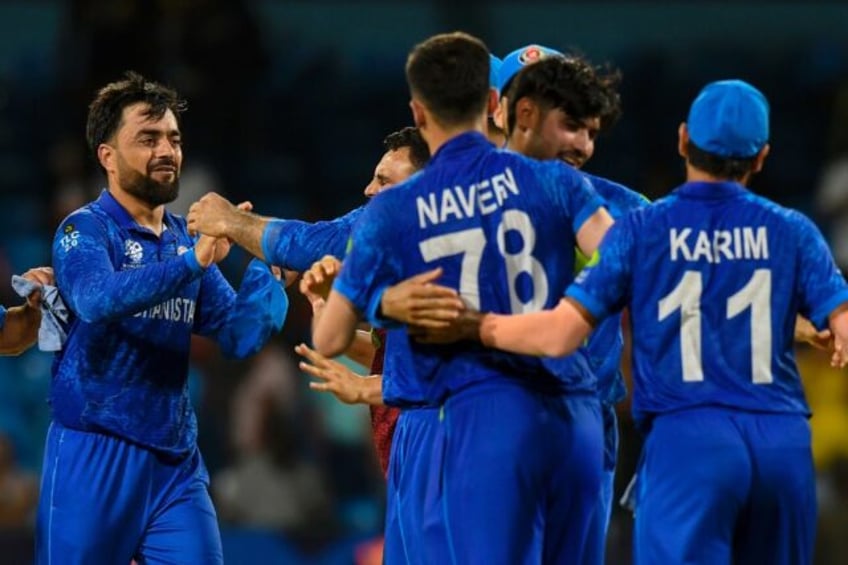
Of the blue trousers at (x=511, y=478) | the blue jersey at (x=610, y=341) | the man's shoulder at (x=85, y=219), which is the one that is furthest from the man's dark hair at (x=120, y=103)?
the blue trousers at (x=511, y=478)

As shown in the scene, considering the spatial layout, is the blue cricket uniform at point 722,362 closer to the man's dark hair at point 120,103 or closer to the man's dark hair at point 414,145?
the man's dark hair at point 414,145

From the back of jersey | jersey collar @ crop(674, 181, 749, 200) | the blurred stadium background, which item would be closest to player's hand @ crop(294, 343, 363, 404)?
the back of jersey

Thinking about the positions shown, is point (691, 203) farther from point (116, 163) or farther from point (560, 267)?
point (116, 163)

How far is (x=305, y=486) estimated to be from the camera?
10844mm

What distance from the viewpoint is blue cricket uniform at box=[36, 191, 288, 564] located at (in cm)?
610

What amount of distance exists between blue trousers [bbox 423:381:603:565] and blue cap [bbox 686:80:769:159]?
914mm

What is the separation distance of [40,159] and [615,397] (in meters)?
8.59

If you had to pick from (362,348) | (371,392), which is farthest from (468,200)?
(362,348)

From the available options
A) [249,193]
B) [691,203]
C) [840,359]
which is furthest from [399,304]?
[249,193]

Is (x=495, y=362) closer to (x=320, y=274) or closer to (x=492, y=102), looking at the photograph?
(x=320, y=274)

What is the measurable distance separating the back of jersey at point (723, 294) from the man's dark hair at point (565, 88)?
601mm

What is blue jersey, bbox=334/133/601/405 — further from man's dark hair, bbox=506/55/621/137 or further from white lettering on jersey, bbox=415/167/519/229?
man's dark hair, bbox=506/55/621/137

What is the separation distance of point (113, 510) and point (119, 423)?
1.06 ft

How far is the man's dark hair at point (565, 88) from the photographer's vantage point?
5.46 metres
